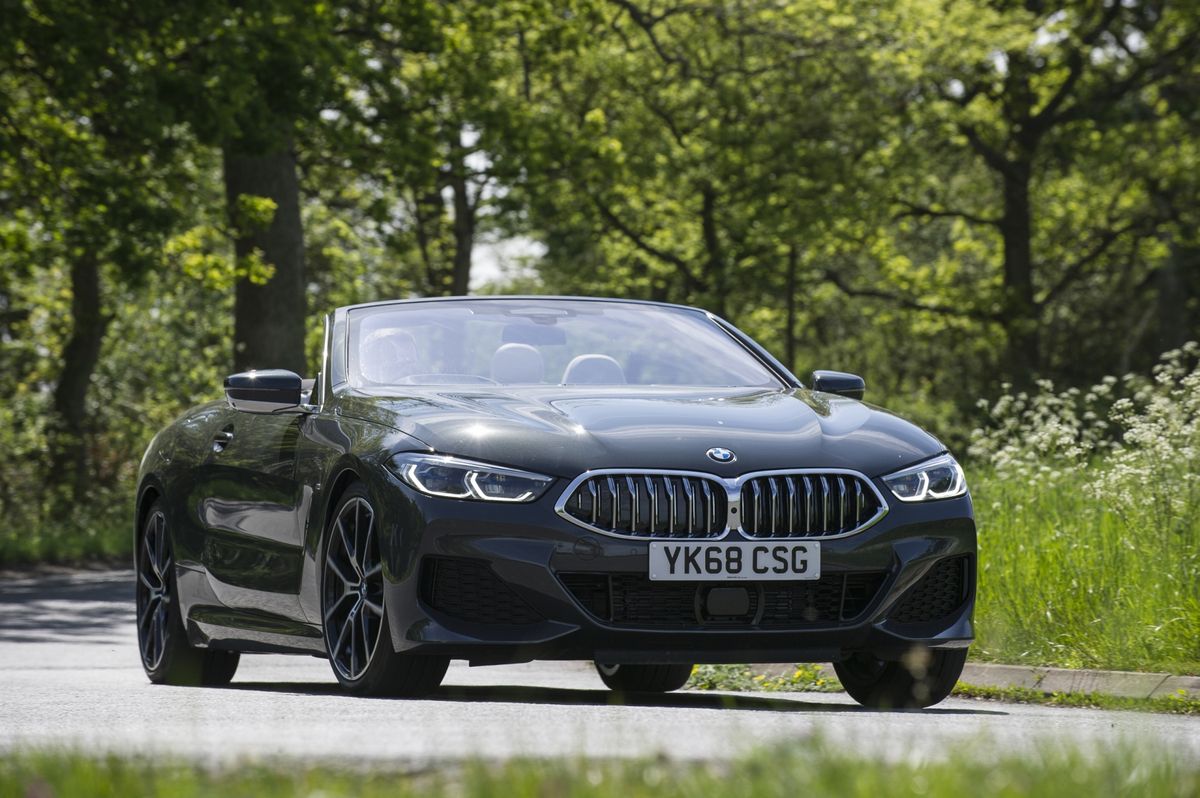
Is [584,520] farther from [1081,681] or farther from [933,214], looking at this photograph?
[933,214]

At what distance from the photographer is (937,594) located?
727 cm

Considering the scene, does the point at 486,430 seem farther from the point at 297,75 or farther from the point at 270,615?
the point at 297,75

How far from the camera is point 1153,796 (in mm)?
3676

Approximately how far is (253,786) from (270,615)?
4532 mm

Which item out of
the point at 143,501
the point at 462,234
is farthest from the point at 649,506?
the point at 462,234

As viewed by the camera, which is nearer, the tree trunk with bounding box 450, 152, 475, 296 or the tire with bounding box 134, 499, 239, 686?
the tire with bounding box 134, 499, 239, 686

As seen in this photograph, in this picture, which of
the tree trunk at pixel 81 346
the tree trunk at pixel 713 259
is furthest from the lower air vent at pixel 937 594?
the tree trunk at pixel 713 259

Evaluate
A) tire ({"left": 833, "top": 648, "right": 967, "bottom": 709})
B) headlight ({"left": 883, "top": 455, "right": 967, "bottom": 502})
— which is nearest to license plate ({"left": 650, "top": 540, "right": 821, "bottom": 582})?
headlight ({"left": 883, "top": 455, "right": 967, "bottom": 502})

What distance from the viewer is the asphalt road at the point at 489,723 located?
14.8 feet

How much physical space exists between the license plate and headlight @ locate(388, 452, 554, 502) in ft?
1.51

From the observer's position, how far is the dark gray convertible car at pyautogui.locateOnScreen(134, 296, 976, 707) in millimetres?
6734

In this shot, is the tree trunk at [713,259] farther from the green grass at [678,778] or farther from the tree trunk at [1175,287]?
the green grass at [678,778]

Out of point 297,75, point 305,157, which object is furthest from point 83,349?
point 297,75

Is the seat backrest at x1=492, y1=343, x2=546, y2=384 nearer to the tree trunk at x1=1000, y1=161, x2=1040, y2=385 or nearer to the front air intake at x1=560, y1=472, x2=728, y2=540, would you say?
the front air intake at x1=560, y1=472, x2=728, y2=540
